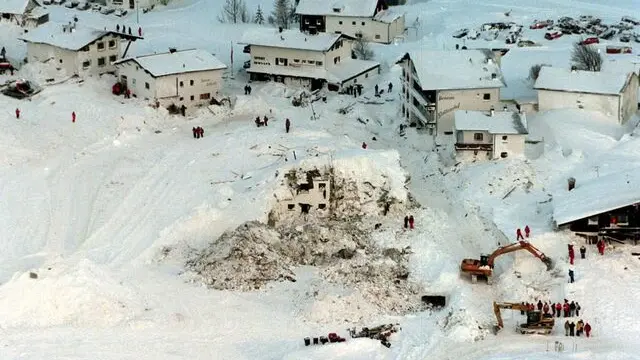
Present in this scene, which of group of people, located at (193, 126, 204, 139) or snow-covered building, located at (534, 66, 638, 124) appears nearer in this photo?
snow-covered building, located at (534, 66, 638, 124)

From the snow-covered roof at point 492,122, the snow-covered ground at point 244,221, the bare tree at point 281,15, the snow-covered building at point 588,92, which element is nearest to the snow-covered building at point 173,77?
the snow-covered ground at point 244,221

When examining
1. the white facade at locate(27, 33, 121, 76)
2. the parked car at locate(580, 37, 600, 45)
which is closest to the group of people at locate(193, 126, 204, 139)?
the white facade at locate(27, 33, 121, 76)

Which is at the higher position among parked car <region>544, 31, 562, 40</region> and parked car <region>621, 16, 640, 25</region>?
parked car <region>621, 16, 640, 25</region>

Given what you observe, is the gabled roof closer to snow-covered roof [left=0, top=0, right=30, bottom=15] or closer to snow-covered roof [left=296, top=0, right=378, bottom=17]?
snow-covered roof [left=0, top=0, right=30, bottom=15]

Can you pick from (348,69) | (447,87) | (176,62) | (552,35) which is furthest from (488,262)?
(552,35)

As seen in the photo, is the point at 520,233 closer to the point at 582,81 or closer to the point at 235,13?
the point at 582,81

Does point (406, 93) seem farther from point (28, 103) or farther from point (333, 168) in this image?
point (28, 103)

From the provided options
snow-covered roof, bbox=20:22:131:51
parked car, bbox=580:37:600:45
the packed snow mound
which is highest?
snow-covered roof, bbox=20:22:131:51
